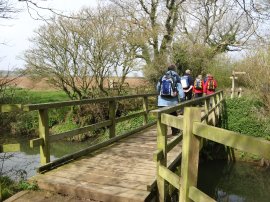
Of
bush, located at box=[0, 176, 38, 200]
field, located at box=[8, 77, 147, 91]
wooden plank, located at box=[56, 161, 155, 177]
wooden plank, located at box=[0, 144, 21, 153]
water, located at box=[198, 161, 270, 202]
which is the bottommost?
water, located at box=[198, 161, 270, 202]

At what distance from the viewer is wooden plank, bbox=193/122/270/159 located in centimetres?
228

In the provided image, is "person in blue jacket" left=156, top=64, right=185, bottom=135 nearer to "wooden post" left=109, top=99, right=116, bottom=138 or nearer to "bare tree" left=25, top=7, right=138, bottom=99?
"wooden post" left=109, top=99, right=116, bottom=138

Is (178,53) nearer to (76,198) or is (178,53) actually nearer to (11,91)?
(11,91)

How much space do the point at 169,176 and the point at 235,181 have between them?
31.7 ft

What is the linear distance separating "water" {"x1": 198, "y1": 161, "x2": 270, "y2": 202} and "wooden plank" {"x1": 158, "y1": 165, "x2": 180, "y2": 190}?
7318 mm

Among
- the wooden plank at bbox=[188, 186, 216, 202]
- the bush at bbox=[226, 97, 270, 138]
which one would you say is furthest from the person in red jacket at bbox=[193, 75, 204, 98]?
the wooden plank at bbox=[188, 186, 216, 202]

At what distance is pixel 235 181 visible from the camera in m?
13.1

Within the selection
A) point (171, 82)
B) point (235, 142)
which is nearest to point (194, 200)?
point (235, 142)

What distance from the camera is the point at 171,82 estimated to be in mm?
7961

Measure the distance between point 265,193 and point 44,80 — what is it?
42.2 feet

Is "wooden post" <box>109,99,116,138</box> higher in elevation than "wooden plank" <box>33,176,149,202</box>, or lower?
higher

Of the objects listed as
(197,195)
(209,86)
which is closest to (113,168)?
(197,195)

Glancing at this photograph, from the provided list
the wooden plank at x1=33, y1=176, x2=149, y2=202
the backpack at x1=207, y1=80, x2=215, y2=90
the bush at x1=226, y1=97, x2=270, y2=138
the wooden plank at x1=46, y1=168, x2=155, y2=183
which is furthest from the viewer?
the bush at x1=226, y1=97, x2=270, y2=138

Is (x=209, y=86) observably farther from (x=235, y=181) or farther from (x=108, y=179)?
(x=108, y=179)
